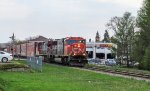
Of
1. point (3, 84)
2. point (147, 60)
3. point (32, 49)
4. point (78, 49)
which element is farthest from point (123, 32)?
point (3, 84)

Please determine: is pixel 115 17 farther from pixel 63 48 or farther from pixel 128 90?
pixel 128 90

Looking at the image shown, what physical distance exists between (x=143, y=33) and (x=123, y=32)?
73.9 feet

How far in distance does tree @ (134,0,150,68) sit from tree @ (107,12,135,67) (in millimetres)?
14495

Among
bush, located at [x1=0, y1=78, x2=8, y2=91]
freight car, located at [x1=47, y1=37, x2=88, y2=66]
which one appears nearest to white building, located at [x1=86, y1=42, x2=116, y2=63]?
freight car, located at [x1=47, y1=37, x2=88, y2=66]

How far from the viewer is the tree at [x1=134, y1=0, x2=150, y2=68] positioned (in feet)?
242

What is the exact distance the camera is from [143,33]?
75062 mm

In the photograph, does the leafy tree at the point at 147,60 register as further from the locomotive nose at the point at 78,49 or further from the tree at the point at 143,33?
the locomotive nose at the point at 78,49

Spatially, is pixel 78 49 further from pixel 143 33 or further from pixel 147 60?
pixel 143 33

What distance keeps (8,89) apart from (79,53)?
35598 millimetres

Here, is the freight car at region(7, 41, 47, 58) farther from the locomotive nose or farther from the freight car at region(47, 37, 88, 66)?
the locomotive nose

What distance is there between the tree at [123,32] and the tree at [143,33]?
47.6ft

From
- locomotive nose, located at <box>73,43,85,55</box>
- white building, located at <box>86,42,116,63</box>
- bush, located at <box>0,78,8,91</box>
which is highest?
white building, located at <box>86,42,116,63</box>

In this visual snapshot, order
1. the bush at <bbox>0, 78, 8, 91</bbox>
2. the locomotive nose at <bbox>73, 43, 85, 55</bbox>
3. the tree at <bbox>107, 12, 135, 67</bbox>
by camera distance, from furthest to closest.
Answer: the tree at <bbox>107, 12, 135, 67</bbox> < the locomotive nose at <bbox>73, 43, 85, 55</bbox> < the bush at <bbox>0, 78, 8, 91</bbox>

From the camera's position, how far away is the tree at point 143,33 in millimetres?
73688
